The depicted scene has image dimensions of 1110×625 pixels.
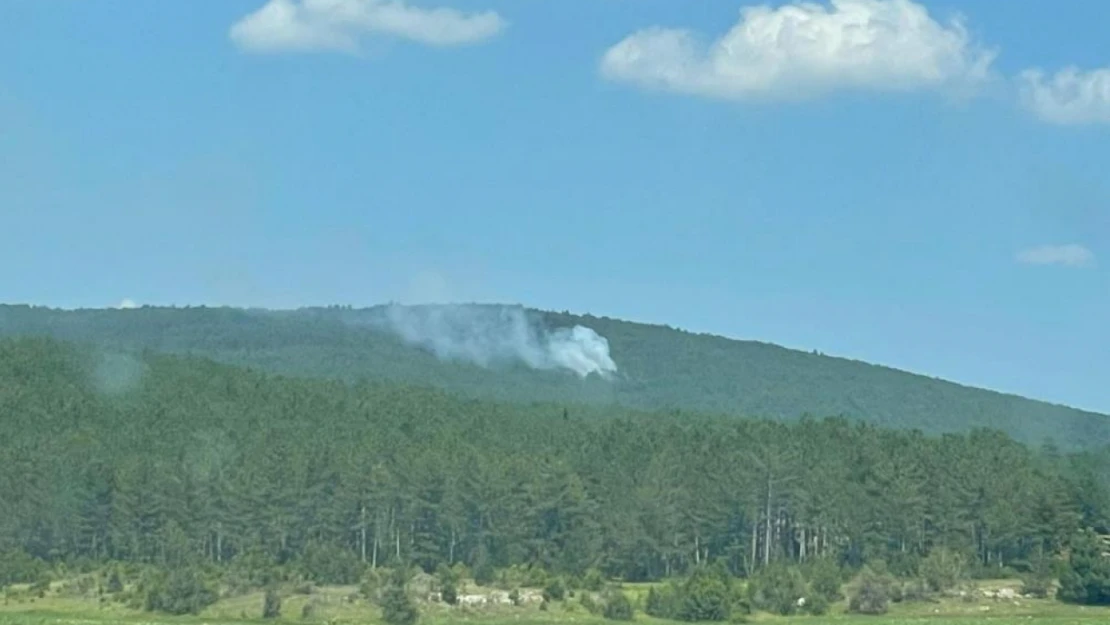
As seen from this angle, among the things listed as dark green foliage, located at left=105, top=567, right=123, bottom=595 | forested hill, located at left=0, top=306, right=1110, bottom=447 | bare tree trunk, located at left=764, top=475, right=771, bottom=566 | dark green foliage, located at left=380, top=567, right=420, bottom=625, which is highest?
forested hill, located at left=0, top=306, right=1110, bottom=447

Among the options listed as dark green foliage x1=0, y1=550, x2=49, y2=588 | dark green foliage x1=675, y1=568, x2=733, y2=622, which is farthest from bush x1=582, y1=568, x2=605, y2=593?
dark green foliage x1=0, y1=550, x2=49, y2=588

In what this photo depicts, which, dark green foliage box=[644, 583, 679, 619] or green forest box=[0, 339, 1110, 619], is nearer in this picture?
dark green foliage box=[644, 583, 679, 619]

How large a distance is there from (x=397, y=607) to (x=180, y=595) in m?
9.13

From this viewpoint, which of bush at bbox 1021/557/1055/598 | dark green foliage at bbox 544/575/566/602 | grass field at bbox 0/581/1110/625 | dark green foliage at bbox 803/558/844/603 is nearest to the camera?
grass field at bbox 0/581/1110/625

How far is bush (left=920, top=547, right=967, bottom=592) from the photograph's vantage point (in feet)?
248

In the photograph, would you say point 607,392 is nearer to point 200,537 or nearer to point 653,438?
point 653,438

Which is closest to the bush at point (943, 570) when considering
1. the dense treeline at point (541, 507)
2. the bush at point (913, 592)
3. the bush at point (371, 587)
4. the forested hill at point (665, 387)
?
the bush at point (913, 592)

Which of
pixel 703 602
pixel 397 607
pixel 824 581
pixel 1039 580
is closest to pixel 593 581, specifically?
pixel 824 581

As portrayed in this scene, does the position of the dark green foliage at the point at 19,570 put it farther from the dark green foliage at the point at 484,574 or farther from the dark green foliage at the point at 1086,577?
the dark green foliage at the point at 1086,577

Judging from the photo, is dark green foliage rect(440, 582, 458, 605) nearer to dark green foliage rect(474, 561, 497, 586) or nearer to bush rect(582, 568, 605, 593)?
bush rect(582, 568, 605, 593)

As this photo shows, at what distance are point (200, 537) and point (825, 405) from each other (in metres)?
112

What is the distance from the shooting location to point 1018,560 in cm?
8531

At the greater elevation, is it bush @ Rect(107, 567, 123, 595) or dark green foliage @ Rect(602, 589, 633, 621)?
dark green foliage @ Rect(602, 589, 633, 621)

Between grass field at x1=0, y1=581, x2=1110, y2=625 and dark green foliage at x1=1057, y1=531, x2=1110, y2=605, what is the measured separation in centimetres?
90
